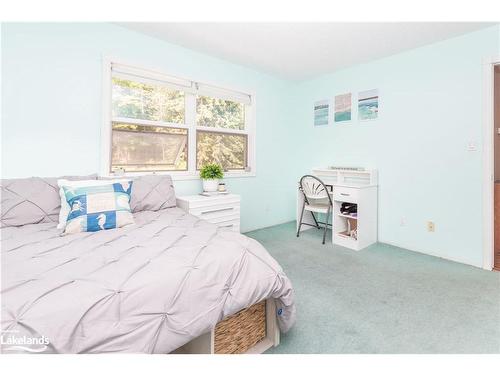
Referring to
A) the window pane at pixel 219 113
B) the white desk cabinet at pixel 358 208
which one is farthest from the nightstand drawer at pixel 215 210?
the white desk cabinet at pixel 358 208

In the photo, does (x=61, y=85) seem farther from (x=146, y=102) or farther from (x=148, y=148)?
(x=148, y=148)

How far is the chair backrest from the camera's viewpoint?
334 cm

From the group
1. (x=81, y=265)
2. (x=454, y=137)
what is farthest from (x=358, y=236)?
(x=81, y=265)

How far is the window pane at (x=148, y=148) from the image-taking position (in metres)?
2.77

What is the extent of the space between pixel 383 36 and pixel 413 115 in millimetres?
941

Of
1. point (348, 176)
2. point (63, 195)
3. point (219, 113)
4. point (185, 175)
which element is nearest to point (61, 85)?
point (63, 195)

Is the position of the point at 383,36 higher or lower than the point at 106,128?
higher

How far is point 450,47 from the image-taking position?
9.04 ft

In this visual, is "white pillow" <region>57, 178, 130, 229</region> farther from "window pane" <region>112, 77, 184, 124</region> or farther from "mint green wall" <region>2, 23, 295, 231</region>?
"window pane" <region>112, 77, 184, 124</region>

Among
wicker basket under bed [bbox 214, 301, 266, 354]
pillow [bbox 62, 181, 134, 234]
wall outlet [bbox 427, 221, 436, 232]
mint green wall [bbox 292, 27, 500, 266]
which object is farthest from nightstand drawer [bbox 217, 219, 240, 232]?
wall outlet [bbox 427, 221, 436, 232]

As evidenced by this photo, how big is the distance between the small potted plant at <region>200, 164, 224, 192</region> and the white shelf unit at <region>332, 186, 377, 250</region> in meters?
1.47

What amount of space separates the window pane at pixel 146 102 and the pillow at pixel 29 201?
105 cm

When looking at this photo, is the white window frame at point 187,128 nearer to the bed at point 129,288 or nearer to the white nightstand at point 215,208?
the white nightstand at point 215,208
